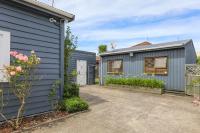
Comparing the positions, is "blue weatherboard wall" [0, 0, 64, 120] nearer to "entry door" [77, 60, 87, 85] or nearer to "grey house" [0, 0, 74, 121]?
"grey house" [0, 0, 74, 121]

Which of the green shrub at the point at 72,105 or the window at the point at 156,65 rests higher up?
the window at the point at 156,65

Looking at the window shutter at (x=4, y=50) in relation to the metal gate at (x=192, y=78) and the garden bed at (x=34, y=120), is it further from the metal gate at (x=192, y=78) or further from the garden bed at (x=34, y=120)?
the metal gate at (x=192, y=78)

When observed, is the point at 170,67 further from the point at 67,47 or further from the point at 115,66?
the point at 67,47

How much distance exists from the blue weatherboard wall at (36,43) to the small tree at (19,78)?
0.79 ft

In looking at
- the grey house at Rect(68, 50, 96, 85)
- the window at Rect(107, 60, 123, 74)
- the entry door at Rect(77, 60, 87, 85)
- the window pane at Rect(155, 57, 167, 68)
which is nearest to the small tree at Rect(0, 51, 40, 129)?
the window pane at Rect(155, 57, 167, 68)

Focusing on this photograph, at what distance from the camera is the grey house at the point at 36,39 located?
6.34m

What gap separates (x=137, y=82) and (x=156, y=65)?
5.99 feet

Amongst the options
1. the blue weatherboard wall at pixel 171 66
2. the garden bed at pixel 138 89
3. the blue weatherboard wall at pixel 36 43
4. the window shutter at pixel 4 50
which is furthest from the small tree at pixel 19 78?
the blue weatherboard wall at pixel 171 66

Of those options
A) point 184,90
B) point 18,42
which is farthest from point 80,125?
point 184,90

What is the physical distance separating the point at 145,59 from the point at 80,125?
33.7 feet

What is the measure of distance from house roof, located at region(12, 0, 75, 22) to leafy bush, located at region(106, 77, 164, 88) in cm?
802

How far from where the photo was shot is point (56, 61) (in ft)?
26.8

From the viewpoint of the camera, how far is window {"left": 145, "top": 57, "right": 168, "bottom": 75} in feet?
47.1

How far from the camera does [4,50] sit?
246 inches
